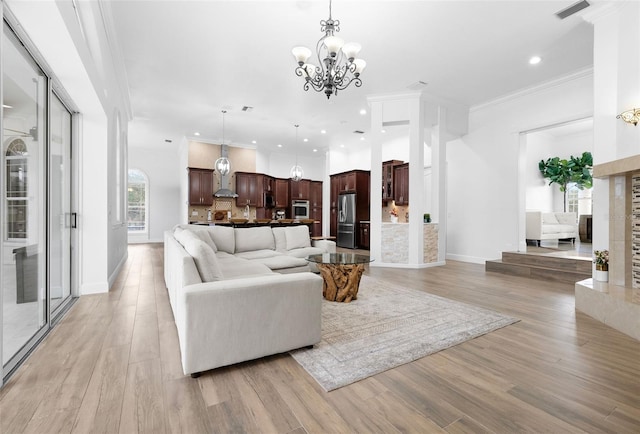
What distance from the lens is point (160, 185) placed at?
1124 cm

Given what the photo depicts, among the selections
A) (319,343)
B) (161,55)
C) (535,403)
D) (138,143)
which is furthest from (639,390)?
(138,143)

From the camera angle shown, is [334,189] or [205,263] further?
[334,189]

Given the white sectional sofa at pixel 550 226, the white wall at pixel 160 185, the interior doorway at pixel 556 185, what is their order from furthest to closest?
the white wall at pixel 160 185 < the interior doorway at pixel 556 185 < the white sectional sofa at pixel 550 226

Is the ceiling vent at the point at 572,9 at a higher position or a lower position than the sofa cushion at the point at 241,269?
higher

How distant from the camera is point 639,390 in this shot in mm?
1825

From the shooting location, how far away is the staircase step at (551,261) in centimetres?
477

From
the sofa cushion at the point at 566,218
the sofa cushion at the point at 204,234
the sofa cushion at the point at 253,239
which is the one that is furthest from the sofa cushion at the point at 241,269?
the sofa cushion at the point at 566,218

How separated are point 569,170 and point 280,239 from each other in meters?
8.58

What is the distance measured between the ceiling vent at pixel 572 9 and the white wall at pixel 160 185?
424 inches

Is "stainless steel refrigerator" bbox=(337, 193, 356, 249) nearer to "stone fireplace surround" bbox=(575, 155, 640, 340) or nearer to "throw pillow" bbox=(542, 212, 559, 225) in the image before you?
"throw pillow" bbox=(542, 212, 559, 225)

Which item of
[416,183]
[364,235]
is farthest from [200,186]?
[416,183]

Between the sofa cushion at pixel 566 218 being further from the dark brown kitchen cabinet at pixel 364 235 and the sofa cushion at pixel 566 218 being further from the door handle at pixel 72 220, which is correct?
the door handle at pixel 72 220

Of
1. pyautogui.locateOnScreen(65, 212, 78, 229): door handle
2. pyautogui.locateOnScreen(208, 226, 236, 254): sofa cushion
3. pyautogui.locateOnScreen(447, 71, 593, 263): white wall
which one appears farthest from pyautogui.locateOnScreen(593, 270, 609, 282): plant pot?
pyautogui.locateOnScreen(65, 212, 78, 229): door handle

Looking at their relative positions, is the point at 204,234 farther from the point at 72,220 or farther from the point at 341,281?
the point at 341,281
